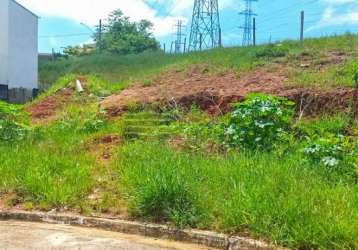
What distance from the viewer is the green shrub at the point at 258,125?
739 cm

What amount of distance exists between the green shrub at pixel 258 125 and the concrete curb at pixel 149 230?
229 centimetres

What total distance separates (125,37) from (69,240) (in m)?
46.0

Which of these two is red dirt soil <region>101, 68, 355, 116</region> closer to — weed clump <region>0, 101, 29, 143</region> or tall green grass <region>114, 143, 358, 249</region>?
weed clump <region>0, 101, 29, 143</region>

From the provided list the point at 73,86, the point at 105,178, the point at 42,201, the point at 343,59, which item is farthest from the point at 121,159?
the point at 73,86

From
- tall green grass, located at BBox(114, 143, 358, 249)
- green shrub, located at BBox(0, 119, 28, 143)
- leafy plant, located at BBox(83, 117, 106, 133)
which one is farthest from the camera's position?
leafy plant, located at BBox(83, 117, 106, 133)

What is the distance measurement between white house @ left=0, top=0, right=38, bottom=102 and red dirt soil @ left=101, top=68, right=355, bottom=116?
12781 millimetres

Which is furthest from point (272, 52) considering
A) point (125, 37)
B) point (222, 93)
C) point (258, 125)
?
point (125, 37)

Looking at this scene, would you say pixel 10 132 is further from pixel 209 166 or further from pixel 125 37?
pixel 125 37

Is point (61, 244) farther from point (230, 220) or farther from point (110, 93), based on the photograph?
point (110, 93)

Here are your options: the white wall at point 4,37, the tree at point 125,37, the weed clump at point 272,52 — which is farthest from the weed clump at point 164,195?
the tree at point 125,37

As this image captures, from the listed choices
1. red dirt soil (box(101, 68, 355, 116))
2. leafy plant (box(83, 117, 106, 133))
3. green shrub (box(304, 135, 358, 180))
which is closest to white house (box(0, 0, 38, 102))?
red dirt soil (box(101, 68, 355, 116))

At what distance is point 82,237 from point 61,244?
295 millimetres

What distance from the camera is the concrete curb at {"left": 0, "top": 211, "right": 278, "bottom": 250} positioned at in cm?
493

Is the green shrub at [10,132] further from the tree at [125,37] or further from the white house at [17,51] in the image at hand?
the tree at [125,37]
